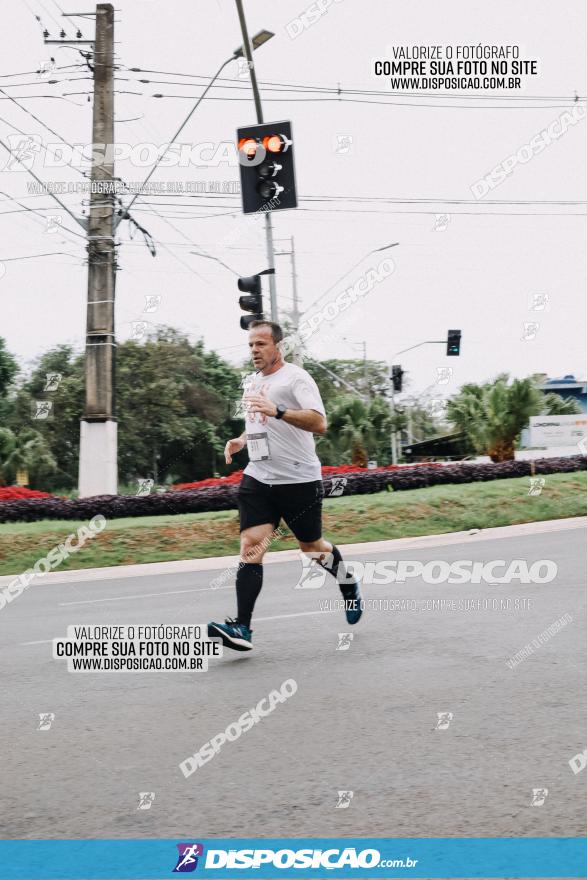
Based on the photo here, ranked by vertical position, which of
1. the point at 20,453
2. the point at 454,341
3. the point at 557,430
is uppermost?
the point at 454,341

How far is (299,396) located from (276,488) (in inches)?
22.1

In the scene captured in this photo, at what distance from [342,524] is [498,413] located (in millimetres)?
9385

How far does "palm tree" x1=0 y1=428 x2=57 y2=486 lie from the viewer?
1421 inches

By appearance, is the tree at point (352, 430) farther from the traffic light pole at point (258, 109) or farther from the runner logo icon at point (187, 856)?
the runner logo icon at point (187, 856)

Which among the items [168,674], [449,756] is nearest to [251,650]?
[168,674]

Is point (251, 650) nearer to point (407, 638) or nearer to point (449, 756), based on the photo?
point (407, 638)

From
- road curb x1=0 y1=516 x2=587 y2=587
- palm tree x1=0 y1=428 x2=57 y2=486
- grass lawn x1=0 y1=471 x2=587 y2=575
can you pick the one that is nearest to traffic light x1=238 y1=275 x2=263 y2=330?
road curb x1=0 y1=516 x2=587 y2=587

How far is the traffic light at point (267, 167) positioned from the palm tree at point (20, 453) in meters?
24.8

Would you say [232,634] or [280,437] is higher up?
[280,437]

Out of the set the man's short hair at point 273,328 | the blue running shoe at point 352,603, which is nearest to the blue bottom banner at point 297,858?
the man's short hair at point 273,328

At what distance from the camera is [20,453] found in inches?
1441

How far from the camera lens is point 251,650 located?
639 centimetres

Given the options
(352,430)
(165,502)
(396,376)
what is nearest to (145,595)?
(165,502)

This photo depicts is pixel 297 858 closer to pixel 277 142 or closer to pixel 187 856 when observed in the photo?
pixel 187 856
